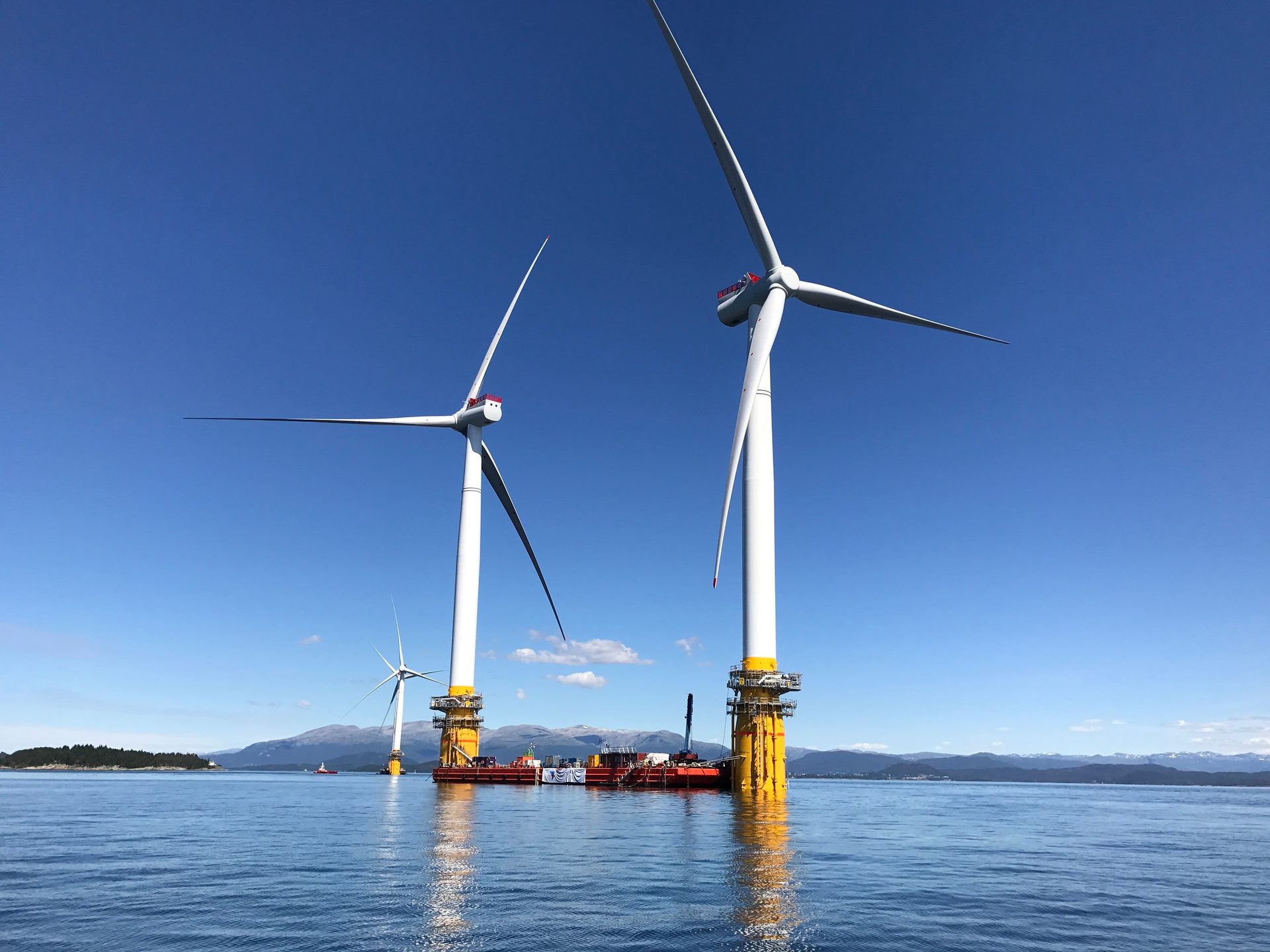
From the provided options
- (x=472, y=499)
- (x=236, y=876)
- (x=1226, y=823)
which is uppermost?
(x=472, y=499)

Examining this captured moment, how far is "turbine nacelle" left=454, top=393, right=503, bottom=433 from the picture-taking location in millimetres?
144625

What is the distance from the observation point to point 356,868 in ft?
122

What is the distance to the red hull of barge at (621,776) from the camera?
108000 millimetres

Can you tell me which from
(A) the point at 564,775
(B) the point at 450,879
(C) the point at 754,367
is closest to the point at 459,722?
(A) the point at 564,775

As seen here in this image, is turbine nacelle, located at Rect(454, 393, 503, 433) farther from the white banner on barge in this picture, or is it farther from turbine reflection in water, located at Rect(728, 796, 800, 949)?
turbine reflection in water, located at Rect(728, 796, 800, 949)

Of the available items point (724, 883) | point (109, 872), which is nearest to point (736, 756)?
point (724, 883)

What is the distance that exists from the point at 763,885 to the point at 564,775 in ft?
352

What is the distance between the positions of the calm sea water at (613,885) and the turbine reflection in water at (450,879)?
159 millimetres

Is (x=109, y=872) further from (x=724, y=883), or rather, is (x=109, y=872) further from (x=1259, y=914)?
(x=1259, y=914)

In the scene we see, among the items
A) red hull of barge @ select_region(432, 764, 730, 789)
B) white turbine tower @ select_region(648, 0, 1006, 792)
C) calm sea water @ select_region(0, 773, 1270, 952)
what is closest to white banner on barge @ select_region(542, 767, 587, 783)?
red hull of barge @ select_region(432, 764, 730, 789)

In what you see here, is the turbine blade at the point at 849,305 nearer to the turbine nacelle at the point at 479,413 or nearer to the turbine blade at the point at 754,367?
the turbine blade at the point at 754,367

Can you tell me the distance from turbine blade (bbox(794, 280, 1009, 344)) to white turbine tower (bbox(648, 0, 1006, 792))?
12cm

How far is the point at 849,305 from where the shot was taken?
101750 millimetres

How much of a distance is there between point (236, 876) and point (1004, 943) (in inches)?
1230
